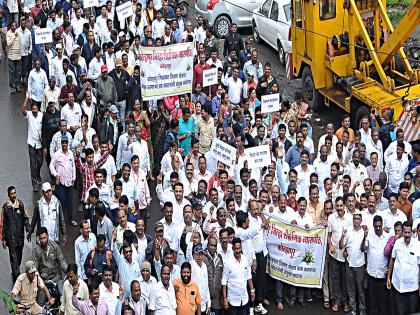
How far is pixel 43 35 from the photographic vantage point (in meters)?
20.1

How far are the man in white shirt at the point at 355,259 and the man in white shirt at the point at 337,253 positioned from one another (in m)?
0.10

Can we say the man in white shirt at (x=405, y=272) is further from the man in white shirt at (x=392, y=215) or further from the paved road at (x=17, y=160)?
the paved road at (x=17, y=160)

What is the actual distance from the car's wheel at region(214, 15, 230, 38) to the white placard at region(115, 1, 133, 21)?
3.91m

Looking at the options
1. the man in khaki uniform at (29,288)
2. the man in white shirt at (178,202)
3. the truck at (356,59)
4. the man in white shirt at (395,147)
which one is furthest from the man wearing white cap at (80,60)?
the man in khaki uniform at (29,288)

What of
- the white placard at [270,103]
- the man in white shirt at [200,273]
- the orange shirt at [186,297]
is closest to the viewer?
the orange shirt at [186,297]

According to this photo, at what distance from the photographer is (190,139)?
1686cm

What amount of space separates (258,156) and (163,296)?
3.53 m

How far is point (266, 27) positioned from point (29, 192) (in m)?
8.70

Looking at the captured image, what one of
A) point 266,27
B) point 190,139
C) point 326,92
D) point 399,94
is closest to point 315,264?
point 190,139

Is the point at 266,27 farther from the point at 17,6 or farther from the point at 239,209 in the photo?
the point at 239,209

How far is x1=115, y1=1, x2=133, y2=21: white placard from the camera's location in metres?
21.5

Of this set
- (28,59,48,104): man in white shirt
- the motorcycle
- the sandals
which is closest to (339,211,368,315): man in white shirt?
the sandals

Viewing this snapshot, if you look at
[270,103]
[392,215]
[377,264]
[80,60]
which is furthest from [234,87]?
[377,264]

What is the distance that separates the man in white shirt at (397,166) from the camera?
51.3ft
